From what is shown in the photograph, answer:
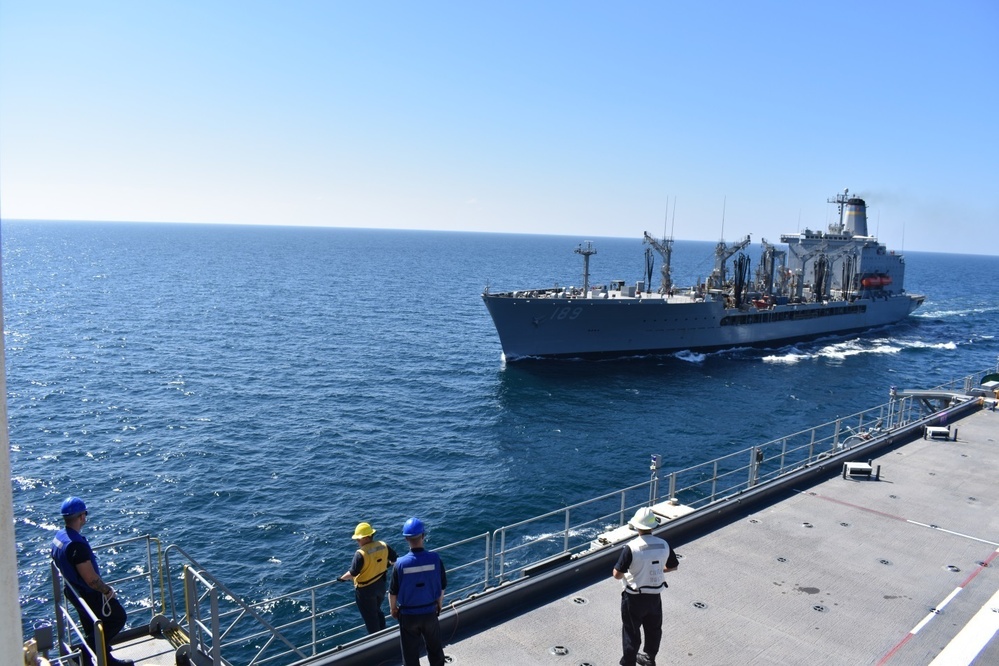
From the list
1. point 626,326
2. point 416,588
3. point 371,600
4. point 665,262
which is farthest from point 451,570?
point 665,262

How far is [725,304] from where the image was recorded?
193ft

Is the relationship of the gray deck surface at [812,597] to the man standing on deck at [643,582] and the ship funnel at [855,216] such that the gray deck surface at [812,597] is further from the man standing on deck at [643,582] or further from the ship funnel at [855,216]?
the ship funnel at [855,216]

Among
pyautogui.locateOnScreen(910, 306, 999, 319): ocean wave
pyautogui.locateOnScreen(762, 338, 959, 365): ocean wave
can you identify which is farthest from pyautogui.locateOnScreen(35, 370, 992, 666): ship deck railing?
pyautogui.locateOnScreen(910, 306, 999, 319): ocean wave

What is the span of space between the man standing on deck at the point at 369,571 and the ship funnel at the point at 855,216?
258 ft

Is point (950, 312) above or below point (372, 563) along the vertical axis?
below

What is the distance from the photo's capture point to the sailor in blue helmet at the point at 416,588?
22.6ft

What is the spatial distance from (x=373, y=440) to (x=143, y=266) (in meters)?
117

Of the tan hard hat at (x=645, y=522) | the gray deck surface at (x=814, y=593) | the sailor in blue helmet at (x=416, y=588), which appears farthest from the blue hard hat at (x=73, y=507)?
the tan hard hat at (x=645, y=522)

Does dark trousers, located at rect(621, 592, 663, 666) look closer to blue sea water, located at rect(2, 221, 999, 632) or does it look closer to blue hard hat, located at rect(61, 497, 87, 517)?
blue hard hat, located at rect(61, 497, 87, 517)

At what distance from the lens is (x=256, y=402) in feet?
123

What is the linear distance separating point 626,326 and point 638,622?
45.0 meters

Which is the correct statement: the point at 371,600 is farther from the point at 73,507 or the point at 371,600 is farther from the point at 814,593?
the point at 814,593

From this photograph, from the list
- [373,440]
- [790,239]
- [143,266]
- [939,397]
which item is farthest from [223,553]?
[143,266]

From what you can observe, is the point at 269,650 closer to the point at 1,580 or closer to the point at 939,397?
the point at 1,580
